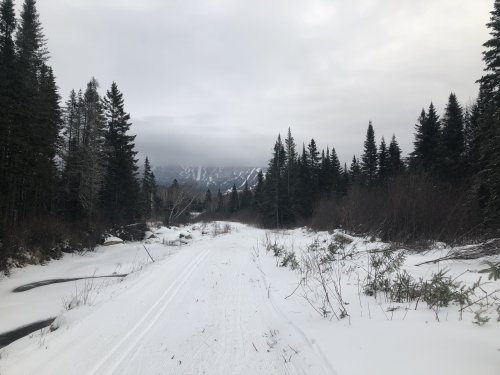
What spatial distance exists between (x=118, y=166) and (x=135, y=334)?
34386 mm

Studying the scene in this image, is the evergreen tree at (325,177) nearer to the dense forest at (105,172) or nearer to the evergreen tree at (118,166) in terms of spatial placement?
the dense forest at (105,172)

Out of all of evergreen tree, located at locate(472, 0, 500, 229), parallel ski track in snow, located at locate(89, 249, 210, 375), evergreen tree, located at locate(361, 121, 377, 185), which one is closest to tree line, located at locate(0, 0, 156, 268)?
parallel ski track in snow, located at locate(89, 249, 210, 375)

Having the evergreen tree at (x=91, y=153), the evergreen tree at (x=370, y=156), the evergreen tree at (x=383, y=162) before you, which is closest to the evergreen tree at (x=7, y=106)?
the evergreen tree at (x=91, y=153)

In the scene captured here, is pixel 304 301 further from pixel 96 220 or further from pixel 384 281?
pixel 96 220

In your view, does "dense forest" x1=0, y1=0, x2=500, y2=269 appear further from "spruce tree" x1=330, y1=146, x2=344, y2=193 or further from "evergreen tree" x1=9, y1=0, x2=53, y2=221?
"spruce tree" x1=330, y1=146, x2=344, y2=193

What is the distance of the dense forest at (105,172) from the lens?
54.0ft

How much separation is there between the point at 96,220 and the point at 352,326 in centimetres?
3008

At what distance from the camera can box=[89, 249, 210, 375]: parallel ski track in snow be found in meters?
4.58

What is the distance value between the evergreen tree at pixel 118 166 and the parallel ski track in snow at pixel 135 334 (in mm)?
29416

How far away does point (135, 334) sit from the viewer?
18.9 feet

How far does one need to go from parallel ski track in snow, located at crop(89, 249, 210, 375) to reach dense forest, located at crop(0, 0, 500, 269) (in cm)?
1027

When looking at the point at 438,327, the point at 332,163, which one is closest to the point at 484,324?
the point at 438,327

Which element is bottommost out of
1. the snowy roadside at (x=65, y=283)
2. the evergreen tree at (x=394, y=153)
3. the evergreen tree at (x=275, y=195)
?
the snowy roadside at (x=65, y=283)

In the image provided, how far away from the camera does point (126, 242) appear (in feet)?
102
